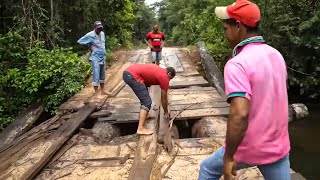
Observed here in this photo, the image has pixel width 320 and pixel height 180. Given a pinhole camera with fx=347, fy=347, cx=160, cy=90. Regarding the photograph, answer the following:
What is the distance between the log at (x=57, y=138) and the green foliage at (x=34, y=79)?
1768 millimetres

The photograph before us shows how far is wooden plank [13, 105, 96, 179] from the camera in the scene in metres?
4.75

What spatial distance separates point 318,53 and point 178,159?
7.45 meters

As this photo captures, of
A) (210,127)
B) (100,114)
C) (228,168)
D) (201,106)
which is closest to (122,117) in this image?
(100,114)

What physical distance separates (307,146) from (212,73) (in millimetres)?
3633

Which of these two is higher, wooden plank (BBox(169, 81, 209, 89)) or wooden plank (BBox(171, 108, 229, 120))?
wooden plank (BBox(169, 81, 209, 89))

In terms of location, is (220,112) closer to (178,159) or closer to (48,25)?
(178,159)

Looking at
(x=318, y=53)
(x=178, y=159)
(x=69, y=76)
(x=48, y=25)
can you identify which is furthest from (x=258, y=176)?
(x=48, y=25)

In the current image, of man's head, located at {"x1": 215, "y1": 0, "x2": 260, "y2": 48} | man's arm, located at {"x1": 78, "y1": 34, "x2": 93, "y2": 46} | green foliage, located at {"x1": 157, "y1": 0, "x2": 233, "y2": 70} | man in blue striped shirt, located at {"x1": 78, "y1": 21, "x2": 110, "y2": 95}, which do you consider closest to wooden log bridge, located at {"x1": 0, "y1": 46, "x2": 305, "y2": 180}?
man in blue striped shirt, located at {"x1": 78, "y1": 21, "x2": 110, "y2": 95}

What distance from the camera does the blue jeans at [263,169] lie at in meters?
2.38

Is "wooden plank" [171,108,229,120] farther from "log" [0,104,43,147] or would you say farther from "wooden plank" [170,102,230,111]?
"log" [0,104,43,147]

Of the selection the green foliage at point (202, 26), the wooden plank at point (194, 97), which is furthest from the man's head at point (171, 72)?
the green foliage at point (202, 26)

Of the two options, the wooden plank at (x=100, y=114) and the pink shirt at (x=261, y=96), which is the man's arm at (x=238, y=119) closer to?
the pink shirt at (x=261, y=96)

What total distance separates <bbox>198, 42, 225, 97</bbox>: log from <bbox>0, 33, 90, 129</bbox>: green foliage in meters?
3.94

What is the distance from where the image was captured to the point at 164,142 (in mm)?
5555
